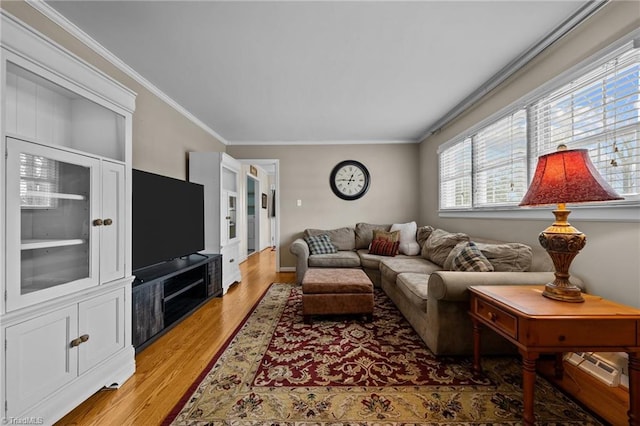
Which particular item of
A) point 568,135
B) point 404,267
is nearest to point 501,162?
point 568,135

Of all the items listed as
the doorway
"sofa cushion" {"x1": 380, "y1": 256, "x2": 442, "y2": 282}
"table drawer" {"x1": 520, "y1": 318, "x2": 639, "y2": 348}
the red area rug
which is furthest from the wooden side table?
the doorway

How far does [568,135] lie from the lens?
6.33ft

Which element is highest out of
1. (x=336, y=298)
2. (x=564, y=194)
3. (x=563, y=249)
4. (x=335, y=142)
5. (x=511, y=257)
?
(x=335, y=142)

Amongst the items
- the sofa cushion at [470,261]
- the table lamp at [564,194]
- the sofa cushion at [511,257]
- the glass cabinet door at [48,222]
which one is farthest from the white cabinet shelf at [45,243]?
the sofa cushion at [511,257]

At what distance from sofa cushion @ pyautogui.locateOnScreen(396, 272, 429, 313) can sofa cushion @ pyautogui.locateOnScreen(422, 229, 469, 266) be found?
63 cm

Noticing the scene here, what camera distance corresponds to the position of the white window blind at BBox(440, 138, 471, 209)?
11.2 feet

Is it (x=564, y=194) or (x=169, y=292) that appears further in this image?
(x=169, y=292)

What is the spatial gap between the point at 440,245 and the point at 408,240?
88 centimetres

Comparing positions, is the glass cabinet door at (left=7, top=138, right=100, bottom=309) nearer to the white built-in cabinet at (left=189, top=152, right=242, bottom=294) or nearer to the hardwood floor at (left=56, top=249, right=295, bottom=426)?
the hardwood floor at (left=56, top=249, right=295, bottom=426)

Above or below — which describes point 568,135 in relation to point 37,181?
above

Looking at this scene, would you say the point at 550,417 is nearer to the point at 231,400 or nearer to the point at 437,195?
the point at 231,400

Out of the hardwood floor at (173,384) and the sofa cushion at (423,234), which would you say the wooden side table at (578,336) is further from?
the sofa cushion at (423,234)

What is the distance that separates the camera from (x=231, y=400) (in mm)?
1524

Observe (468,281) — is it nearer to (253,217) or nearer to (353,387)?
(353,387)
